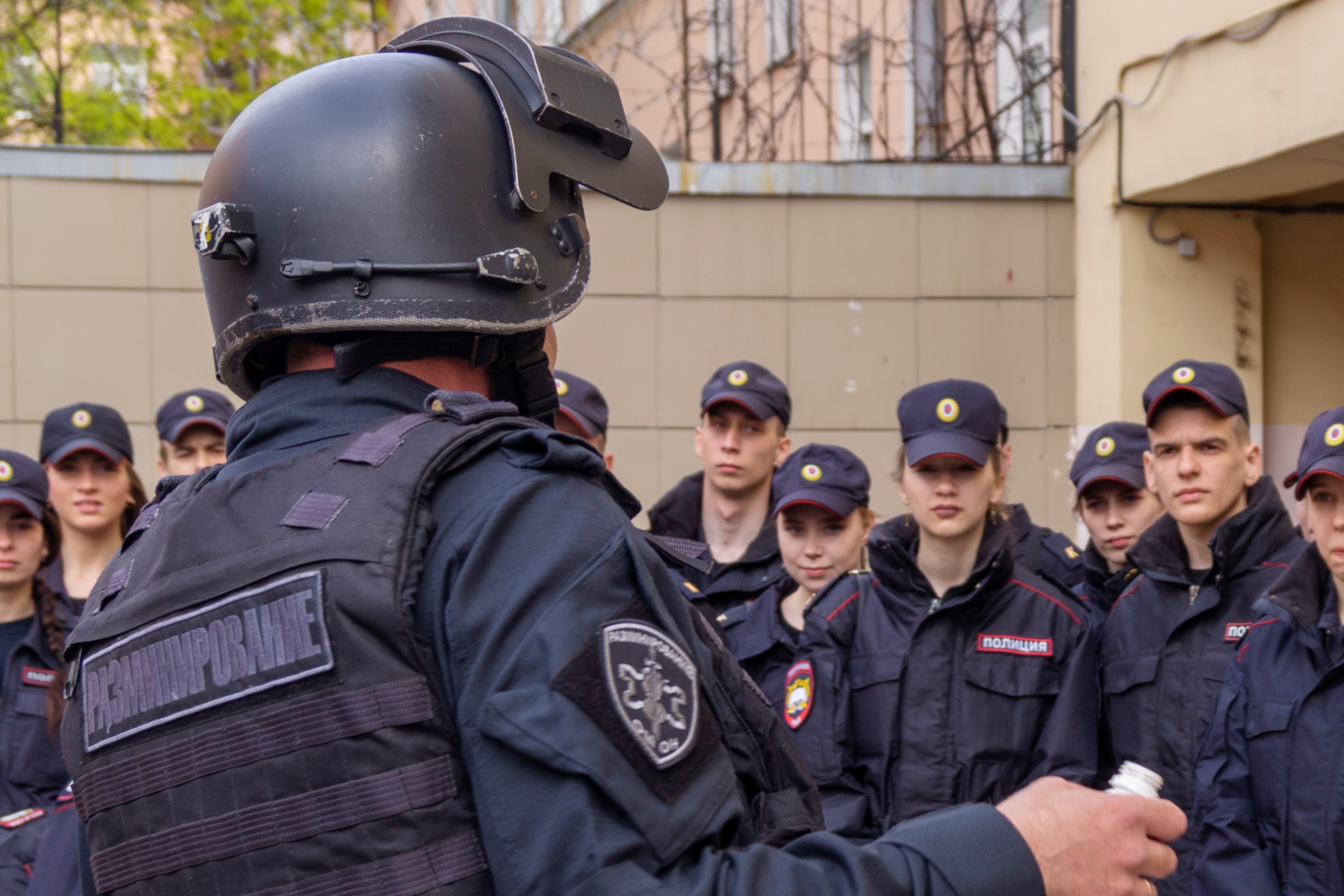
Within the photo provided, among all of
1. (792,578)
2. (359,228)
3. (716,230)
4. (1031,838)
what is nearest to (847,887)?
(1031,838)

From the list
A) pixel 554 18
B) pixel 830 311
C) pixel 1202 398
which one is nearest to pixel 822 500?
pixel 1202 398

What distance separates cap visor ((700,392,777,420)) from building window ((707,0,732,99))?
96.4 inches

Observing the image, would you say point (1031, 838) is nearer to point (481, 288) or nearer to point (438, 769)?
point (438, 769)

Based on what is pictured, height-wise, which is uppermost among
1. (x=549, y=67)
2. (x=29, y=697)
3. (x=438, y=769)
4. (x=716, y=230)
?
(x=716, y=230)

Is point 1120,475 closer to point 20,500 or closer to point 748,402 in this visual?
point 748,402

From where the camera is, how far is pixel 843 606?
3.83 meters

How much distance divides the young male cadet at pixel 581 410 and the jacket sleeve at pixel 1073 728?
1.83 m

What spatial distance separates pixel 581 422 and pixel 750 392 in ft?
2.43

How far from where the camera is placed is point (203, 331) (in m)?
6.27

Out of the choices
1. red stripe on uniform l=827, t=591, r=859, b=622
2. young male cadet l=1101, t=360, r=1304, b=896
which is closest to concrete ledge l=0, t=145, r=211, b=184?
red stripe on uniform l=827, t=591, r=859, b=622

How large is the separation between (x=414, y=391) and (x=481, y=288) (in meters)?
0.14

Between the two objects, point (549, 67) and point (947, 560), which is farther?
point (947, 560)

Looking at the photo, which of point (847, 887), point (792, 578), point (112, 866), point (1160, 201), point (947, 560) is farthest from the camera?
point (1160, 201)

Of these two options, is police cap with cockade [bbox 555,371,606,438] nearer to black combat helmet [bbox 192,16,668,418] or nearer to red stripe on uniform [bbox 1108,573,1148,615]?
red stripe on uniform [bbox 1108,573,1148,615]
